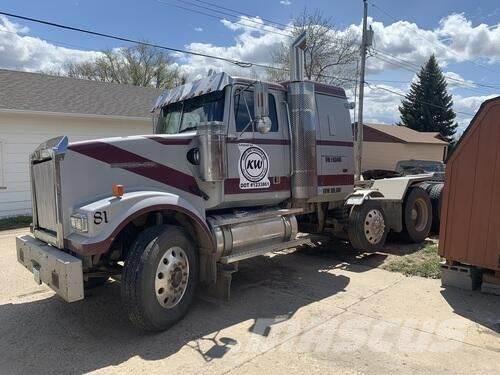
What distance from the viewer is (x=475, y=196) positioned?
5.80 meters

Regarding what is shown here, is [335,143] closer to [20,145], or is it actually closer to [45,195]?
[45,195]

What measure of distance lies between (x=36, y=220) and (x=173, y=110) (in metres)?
2.34

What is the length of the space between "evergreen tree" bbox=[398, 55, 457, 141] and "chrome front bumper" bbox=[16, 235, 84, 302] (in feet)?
160

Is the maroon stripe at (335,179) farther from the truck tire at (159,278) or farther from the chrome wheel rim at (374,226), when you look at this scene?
the truck tire at (159,278)

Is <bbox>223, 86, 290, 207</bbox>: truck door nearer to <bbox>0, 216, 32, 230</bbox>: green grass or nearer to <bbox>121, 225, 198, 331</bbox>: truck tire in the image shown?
<bbox>121, 225, 198, 331</bbox>: truck tire

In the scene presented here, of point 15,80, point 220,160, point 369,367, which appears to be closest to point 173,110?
point 220,160

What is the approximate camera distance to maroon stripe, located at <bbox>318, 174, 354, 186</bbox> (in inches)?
272

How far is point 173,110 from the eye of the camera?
6.45 meters

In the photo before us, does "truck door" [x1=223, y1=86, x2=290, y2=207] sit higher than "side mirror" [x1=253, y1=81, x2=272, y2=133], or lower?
lower

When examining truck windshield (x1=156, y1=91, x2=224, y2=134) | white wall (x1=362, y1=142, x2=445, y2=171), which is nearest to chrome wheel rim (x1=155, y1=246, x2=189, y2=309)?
truck windshield (x1=156, y1=91, x2=224, y2=134)

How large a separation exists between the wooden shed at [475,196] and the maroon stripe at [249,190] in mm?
2149

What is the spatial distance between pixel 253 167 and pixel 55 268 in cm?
273

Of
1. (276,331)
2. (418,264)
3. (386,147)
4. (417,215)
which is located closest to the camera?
(276,331)

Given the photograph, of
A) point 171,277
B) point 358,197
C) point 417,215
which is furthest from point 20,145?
point 417,215
